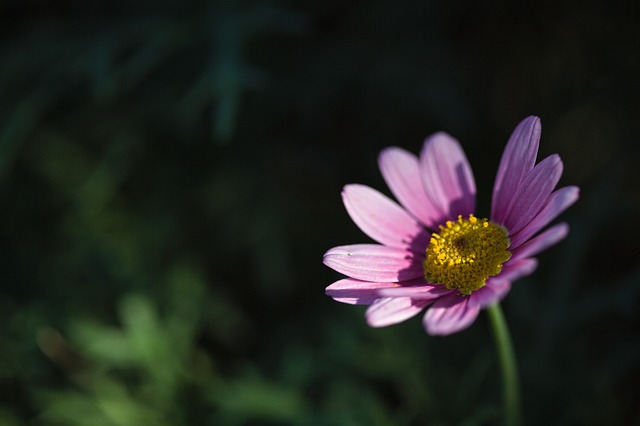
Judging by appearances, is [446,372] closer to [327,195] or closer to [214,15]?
[327,195]

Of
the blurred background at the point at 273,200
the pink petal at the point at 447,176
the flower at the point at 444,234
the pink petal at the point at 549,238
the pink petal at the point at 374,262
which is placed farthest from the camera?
the blurred background at the point at 273,200

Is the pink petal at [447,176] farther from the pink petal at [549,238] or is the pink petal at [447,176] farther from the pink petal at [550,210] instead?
the pink petal at [549,238]

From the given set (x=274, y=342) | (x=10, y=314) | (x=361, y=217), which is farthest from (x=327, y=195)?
(x=361, y=217)

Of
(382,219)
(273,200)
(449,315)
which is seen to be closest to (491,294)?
(449,315)

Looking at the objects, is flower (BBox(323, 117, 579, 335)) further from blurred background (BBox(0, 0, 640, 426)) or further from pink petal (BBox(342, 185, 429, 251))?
blurred background (BBox(0, 0, 640, 426))

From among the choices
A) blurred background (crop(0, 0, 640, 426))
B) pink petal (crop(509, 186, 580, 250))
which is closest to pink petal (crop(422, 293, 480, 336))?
pink petal (crop(509, 186, 580, 250))

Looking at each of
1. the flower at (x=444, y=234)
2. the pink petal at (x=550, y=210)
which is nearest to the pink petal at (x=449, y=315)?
the flower at (x=444, y=234)
